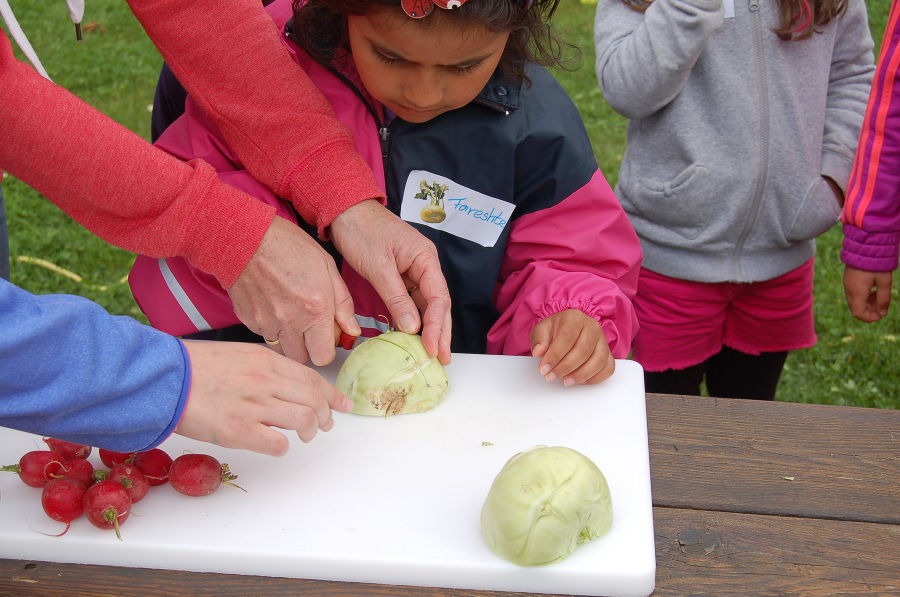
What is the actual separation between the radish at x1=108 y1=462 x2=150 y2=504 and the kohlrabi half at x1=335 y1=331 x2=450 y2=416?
35 cm

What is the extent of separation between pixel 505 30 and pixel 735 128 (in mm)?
900

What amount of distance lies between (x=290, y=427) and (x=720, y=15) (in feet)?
4.68

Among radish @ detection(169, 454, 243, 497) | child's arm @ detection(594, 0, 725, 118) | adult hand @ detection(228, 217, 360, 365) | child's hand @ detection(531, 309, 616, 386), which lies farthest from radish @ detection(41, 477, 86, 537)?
child's arm @ detection(594, 0, 725, 118)

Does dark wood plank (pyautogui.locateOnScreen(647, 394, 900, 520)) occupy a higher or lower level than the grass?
higher

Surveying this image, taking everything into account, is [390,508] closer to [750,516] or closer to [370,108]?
[750,516]

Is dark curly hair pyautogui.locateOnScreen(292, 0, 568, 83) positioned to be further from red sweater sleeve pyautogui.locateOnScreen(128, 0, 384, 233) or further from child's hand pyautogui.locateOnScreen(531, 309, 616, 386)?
child's hand pyautogui.locateOnScreen(531, 309, 616, 386)

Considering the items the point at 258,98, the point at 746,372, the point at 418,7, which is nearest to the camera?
the point at 418,7

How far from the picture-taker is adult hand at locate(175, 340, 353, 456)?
3.88ft

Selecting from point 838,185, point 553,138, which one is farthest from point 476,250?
point 838,185

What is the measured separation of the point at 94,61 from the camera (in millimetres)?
5418

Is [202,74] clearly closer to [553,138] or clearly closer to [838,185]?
[553,138]

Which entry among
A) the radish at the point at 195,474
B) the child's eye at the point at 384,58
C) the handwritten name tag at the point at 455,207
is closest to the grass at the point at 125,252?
the handwritten name tag at the point at 455,207

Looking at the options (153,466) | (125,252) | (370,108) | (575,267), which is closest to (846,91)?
A: (575,267)

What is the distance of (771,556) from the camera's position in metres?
1.25
